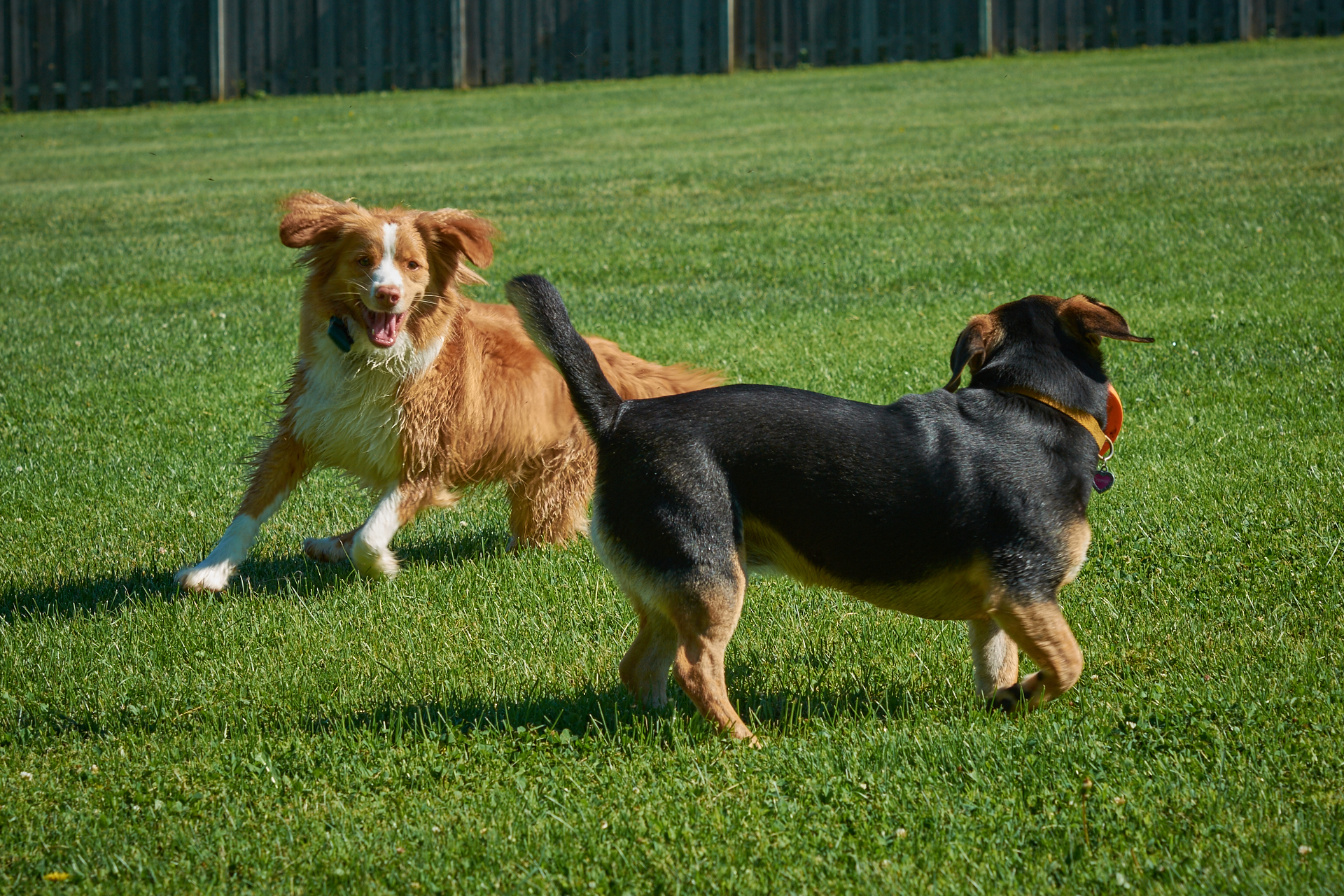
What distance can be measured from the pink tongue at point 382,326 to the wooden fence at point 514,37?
20300 mm

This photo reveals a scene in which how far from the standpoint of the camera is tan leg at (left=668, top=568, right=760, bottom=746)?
137 inches

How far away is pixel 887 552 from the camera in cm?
359

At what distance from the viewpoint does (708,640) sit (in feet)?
11.5

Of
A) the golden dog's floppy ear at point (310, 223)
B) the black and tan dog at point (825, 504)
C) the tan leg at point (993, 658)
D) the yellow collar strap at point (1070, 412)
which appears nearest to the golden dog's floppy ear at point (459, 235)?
the golden dog's floppy ear at point (310, 223)

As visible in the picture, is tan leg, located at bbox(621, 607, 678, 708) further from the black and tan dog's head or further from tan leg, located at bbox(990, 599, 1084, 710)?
the black and tan dog's head

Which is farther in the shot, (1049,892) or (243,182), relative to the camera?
(243,182)

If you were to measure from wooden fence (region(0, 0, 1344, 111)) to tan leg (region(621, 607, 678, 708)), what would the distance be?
21932 millimetres

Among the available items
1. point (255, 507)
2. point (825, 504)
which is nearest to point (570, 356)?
point (825, 504)

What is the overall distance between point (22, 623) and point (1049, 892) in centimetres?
380

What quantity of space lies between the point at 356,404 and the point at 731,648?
1907 millimetres

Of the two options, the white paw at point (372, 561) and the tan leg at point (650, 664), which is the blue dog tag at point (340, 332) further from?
the tan leg at point (650, 664)

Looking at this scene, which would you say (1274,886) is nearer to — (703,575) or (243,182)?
(703,575)

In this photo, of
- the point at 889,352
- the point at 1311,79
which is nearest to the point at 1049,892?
the point at 889,352

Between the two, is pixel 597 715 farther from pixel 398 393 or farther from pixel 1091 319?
pixel 1091 319
